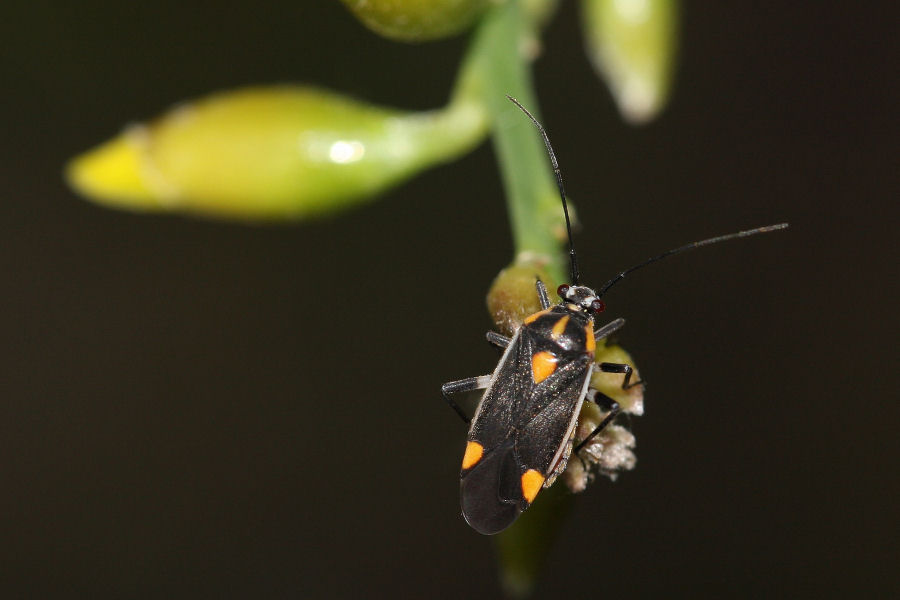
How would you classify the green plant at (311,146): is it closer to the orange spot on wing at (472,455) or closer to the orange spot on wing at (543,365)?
the orange spot on wing at (543,365)

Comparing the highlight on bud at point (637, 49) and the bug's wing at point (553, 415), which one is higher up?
the highlight on bud at point (637, 49)

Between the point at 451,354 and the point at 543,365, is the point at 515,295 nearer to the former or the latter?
the point at 543,365

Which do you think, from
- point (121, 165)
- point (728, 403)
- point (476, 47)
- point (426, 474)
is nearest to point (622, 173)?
point (728, 403)

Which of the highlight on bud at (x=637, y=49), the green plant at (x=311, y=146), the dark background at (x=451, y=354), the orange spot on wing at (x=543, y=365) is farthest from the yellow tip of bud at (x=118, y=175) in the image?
the dark background at (x=451, y=354)

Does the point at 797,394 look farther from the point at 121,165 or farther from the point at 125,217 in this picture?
the point at 121,165

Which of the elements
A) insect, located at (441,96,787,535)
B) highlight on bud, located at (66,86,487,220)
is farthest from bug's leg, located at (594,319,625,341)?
highlight on bud, located at (66,86,487,220)

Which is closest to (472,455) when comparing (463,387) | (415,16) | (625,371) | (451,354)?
(463,387)
